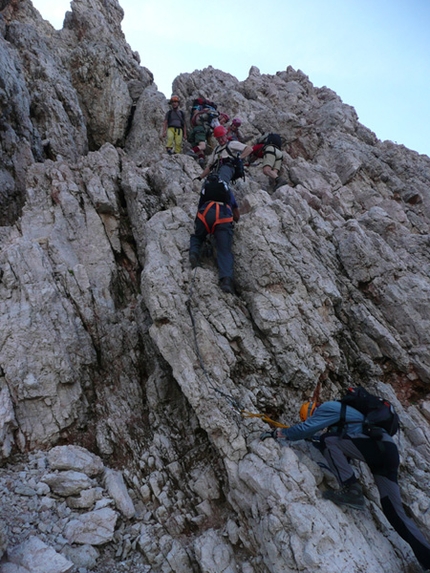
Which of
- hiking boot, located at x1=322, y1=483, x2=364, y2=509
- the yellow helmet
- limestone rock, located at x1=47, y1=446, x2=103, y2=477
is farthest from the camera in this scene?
limestone rock, located at x1=47, y1=446, x2=103, y2=477

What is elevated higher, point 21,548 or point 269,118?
point 269,118

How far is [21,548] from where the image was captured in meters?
6.67

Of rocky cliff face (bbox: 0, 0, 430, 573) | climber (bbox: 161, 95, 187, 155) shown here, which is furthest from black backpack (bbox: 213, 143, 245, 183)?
climber (bbox: 161, 95, 187, 155)

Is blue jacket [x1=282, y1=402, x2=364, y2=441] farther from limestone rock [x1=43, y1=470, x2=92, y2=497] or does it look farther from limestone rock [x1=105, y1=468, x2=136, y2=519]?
limestone rock [x1=43, y1=470, x2=92, y2=497]

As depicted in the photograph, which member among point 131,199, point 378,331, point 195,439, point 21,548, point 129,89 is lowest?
point 21,548

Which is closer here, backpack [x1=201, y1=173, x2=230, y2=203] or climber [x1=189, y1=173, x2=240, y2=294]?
climber [x1=189, y1=173, x2=240, y2=294]

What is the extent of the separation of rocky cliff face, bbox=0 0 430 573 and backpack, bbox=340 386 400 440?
1.48 meters

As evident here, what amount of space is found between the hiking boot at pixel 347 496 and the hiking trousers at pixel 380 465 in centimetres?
21

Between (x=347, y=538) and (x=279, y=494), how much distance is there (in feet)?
4.69

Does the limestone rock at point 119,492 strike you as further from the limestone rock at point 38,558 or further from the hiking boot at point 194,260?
the hiking boot at point 194,260

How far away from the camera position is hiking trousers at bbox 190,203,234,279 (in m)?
10.3

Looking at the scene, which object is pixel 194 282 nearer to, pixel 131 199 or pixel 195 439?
pixel 195 439

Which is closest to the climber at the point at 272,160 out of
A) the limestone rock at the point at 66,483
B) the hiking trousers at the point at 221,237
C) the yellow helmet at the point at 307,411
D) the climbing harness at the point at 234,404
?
the hiking trousers at the point at 221,237

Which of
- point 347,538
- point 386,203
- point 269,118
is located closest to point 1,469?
point 347,538
